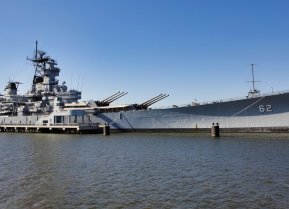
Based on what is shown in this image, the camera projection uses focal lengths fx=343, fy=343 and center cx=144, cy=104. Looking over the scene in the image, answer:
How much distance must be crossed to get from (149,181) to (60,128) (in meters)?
40.7

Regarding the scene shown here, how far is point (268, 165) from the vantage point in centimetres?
1822

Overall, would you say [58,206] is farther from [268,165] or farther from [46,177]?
[268,165]

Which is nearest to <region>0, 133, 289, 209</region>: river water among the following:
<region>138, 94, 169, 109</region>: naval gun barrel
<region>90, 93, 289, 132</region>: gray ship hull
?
<region>90, 93, 289, 132</region>: gray ship hull

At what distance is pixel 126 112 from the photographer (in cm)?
4856

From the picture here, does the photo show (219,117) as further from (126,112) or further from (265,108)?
(126,112)

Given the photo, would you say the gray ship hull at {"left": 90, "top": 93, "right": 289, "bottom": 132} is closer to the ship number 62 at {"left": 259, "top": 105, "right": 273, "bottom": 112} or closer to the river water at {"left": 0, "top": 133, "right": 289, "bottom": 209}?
the ship number 62 at {"left": 259, "top": 105, "right": 273, "bottom": 112}

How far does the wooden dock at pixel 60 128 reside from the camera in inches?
2004

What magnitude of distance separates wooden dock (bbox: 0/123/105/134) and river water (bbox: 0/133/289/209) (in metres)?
27.3

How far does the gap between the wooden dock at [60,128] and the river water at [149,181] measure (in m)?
27.3

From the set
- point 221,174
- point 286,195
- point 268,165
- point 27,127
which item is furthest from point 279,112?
point 27,127

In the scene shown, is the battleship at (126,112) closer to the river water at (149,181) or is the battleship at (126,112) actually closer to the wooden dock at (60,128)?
the wooden dock at (60,128)

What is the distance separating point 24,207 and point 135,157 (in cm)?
1168

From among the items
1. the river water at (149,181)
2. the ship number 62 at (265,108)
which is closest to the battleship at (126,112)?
the ship number 62 at (265,108)

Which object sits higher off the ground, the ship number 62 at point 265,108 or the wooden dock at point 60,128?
the ship number 62 at point 265,108
